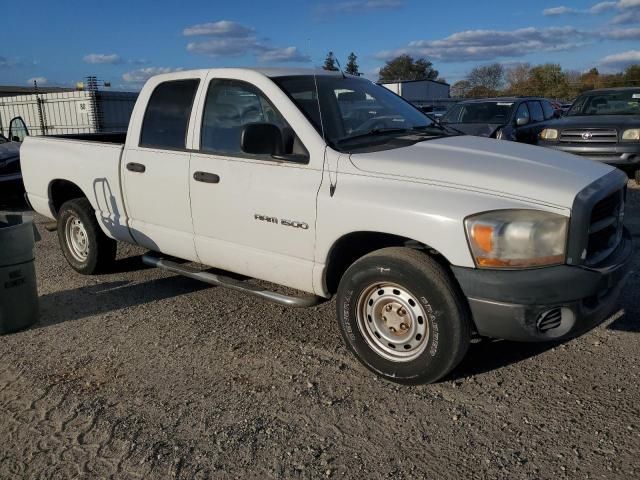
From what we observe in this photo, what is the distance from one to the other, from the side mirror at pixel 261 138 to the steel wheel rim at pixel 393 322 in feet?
3.78

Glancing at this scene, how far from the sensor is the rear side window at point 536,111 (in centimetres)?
1269

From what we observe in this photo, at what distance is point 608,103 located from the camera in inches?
461

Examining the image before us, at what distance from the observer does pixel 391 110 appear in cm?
462

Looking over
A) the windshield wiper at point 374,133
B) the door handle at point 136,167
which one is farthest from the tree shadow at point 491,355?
the door handle at point 136,167

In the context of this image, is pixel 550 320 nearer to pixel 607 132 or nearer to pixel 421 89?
pixel 607 132

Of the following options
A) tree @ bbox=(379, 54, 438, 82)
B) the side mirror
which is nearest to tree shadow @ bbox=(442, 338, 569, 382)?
the side mirror

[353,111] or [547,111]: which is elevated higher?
[353,111]

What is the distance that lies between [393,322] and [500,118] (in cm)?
934

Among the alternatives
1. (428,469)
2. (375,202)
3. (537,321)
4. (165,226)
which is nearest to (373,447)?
(428,469)

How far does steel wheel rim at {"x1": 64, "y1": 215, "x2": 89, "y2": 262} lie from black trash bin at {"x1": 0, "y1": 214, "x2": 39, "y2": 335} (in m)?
1.11

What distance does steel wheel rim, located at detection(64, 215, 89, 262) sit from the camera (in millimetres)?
5906

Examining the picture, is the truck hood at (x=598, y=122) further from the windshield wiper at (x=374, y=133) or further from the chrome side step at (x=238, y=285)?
the chrome side step at (x=238, y=285)

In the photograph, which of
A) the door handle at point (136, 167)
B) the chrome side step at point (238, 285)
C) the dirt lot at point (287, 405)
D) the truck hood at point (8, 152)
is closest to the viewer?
the dirt lot at point (287, 405)

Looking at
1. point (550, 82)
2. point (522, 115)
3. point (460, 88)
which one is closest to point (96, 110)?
point (522, 115)
